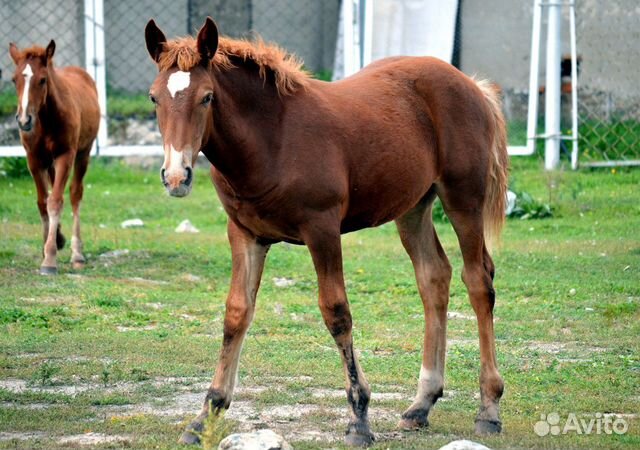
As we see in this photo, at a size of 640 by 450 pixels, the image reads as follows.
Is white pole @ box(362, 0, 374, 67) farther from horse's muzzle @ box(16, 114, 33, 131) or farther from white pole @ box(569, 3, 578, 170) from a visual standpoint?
horse's muzzle @ box(16, 114, 33, 131)

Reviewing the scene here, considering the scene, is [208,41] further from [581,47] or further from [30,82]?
[581,47]

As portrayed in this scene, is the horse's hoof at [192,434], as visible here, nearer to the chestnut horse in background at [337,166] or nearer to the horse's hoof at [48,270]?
the chestnut horse in background at [337,166]

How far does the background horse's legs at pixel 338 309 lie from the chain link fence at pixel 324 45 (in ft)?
32.1

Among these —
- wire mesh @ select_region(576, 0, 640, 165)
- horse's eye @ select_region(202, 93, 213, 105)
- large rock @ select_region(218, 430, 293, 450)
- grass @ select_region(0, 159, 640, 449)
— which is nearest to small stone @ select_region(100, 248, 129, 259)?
grass @ select_region(0, 159, 640, 449)

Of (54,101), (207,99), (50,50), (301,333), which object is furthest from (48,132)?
(207,99)

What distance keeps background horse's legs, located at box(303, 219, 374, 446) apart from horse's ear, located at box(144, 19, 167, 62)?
3.85ft

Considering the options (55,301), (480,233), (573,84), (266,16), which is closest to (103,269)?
(55,301)

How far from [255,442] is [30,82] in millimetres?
7076

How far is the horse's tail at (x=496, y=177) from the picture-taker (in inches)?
277

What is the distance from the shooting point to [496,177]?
7070 millimetres

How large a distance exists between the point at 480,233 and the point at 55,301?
4.58 m

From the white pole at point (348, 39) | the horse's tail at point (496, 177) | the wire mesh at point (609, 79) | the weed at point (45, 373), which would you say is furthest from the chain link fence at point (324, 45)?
the horse's tail at point (496, 177)

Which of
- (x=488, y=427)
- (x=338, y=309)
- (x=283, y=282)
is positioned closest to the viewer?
(x=338, y=309)

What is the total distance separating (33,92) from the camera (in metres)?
11.6
